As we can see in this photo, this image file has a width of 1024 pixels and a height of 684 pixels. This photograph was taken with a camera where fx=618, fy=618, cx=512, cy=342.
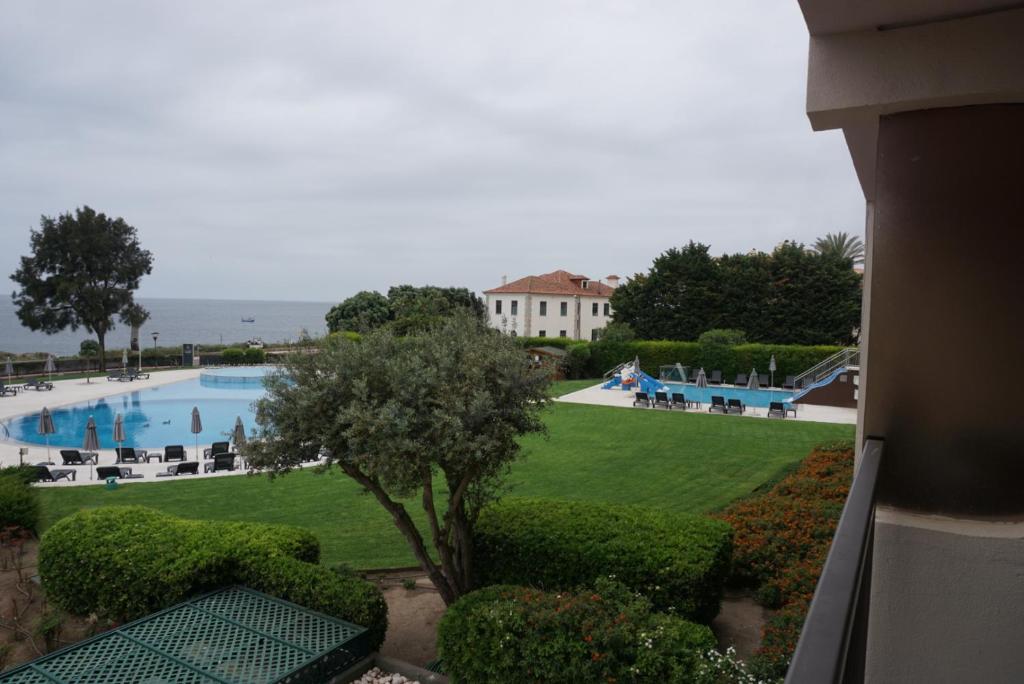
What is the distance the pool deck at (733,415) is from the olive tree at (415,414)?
50.8 ft

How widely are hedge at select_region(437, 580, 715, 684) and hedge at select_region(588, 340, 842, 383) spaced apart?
26221mm

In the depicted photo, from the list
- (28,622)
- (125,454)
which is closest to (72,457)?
(125,454)

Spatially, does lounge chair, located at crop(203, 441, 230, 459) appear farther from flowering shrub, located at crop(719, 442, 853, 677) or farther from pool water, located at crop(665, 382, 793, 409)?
pool water, located at crop(665, 382, 793, 409)

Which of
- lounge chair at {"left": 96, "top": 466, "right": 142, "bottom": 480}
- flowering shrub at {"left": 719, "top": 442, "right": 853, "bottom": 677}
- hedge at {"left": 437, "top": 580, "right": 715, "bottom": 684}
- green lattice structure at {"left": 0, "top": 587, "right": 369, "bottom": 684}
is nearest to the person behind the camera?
hedge at {"left": 437, "top": 580, "right": 715, "bottom": 684}

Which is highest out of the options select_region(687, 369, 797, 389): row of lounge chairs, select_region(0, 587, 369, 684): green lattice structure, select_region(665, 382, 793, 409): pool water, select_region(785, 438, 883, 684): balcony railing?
select_region(785, 438, 883, 684): balcony railing

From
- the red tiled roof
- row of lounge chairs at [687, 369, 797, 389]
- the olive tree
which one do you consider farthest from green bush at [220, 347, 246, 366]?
the olive tree

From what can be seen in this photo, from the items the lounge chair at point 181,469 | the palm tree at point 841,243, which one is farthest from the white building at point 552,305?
the lounge chair at point 181,469

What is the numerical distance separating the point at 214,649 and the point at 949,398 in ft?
21.7

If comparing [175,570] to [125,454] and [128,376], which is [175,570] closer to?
[125,454]

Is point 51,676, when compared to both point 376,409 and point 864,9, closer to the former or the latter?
point 376,409

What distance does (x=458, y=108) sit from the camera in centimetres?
4269

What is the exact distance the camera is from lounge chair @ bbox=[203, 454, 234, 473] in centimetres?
1554

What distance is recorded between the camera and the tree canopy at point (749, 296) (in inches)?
1396

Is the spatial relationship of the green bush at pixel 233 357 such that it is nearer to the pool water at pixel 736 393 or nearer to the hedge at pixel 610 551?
the pool water at pixel 736 393
